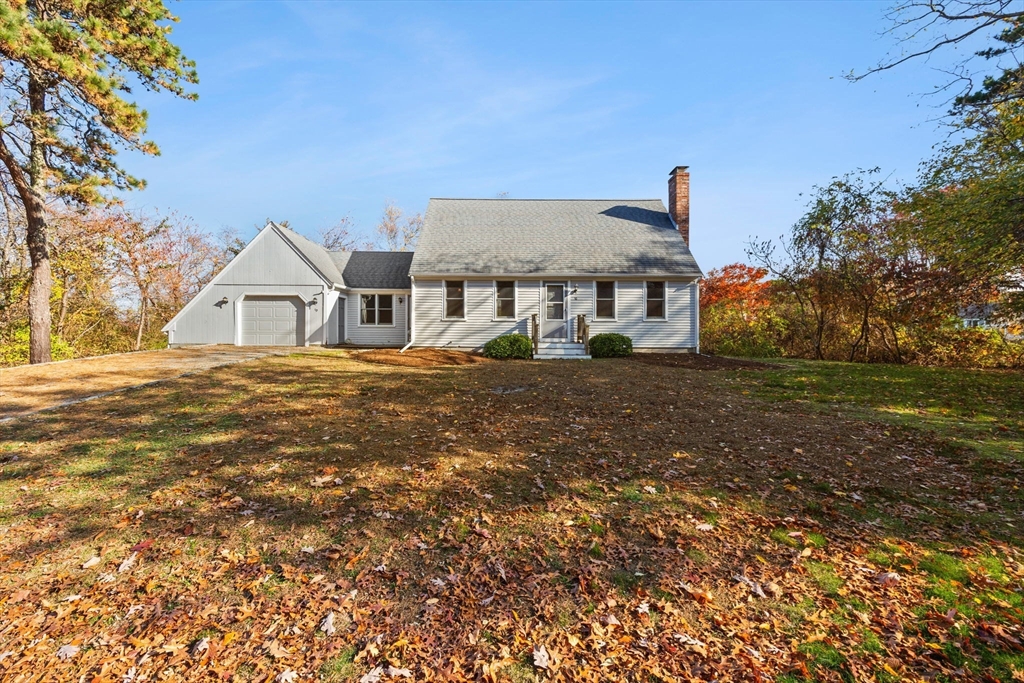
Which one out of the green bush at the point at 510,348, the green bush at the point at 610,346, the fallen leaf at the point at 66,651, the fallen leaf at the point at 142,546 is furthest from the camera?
the green bush at the point at 610,346

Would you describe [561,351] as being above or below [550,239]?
below

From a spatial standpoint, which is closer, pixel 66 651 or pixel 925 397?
pixel 66 651

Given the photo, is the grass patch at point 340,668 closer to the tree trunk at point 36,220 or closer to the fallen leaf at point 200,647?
the fallen leaf at point 200,647

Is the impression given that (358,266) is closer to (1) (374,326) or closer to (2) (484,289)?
(1) (374,326)

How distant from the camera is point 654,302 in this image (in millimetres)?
18500

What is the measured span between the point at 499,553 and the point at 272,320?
18753 mm

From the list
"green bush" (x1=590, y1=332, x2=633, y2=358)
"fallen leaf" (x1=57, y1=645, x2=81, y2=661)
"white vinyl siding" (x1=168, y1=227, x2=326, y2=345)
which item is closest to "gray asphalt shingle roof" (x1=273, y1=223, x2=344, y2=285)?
"white vinyl siding" (x1=168, y1=227, x2=326, y2=345)

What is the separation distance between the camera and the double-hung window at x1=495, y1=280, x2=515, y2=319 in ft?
60.7

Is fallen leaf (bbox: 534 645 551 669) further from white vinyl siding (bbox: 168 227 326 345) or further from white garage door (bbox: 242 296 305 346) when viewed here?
white garage door (bbox: 242 296 305 346)

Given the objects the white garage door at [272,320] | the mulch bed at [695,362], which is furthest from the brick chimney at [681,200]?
the white garage door at [272,320]

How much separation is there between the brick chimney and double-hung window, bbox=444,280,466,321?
9718 millimetres

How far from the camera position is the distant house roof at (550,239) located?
18.3 m

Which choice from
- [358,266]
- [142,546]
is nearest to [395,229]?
[358,266]

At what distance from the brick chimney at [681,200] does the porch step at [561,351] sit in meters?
7.45
